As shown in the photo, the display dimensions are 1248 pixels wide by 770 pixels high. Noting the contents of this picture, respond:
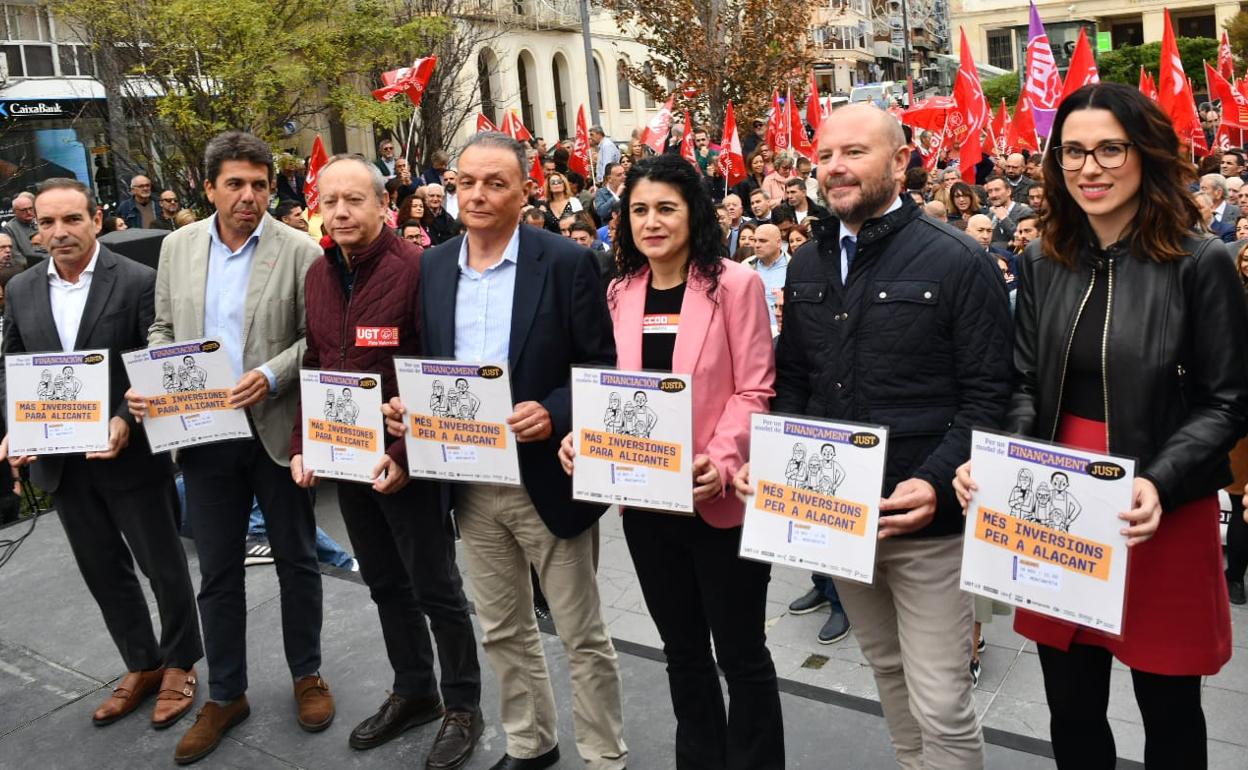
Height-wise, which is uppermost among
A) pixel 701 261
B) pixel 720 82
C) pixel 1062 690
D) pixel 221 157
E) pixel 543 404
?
pixel 720 82

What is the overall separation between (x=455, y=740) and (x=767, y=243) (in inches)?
203

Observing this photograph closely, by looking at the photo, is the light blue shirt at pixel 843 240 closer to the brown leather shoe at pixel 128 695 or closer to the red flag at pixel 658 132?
the brown leather shoe at pixel 128 695

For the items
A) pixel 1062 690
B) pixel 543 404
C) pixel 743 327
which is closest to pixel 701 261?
pixel 743 327

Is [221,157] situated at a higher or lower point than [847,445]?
higher

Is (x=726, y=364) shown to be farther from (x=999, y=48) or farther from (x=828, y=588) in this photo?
(x=999, y=48)

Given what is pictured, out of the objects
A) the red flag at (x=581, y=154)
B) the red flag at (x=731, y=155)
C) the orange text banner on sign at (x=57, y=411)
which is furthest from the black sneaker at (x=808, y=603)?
the red flag at (x=581, y=154)

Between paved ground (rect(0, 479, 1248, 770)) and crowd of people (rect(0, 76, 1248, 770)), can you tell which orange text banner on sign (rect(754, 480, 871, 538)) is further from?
paved ground (rect(0, 479, 1248, 770))

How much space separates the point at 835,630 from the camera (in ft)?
16.5

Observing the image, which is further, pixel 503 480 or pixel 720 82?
pixel 720 82

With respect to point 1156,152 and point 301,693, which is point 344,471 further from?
point 1156,152

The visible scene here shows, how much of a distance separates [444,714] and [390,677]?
2.09ft

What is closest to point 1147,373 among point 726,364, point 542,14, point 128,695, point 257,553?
point 726,364

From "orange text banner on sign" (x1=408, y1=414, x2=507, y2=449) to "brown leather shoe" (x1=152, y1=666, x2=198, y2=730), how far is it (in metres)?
1.82

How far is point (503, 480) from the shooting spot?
3.44m
